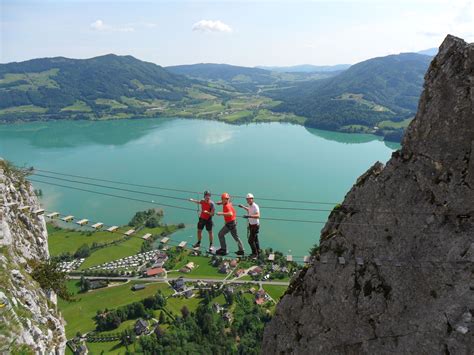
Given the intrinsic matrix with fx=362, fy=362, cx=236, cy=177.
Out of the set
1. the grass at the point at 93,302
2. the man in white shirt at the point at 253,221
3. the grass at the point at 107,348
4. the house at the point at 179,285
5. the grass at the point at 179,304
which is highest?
the man in white shirt at the point at 253,221

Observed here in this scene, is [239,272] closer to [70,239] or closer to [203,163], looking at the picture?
[70,239]

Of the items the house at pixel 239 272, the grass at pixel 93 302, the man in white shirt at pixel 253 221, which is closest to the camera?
the man in white shirt at pixel 253 221

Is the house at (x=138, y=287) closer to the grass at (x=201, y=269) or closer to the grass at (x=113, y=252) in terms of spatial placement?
the grass at (x=201, y=269)

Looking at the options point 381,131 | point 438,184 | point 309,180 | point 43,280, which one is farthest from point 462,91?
point 381,131

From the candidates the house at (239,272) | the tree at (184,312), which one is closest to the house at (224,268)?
the house at (239,272)

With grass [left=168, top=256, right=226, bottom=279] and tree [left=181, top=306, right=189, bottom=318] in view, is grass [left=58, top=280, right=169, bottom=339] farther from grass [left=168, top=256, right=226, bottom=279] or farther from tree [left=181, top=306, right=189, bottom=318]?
tree [left=181, top=306, right=189, bottom=318]

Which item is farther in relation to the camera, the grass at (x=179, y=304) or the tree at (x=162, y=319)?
the grass at (x=179, y=304)
